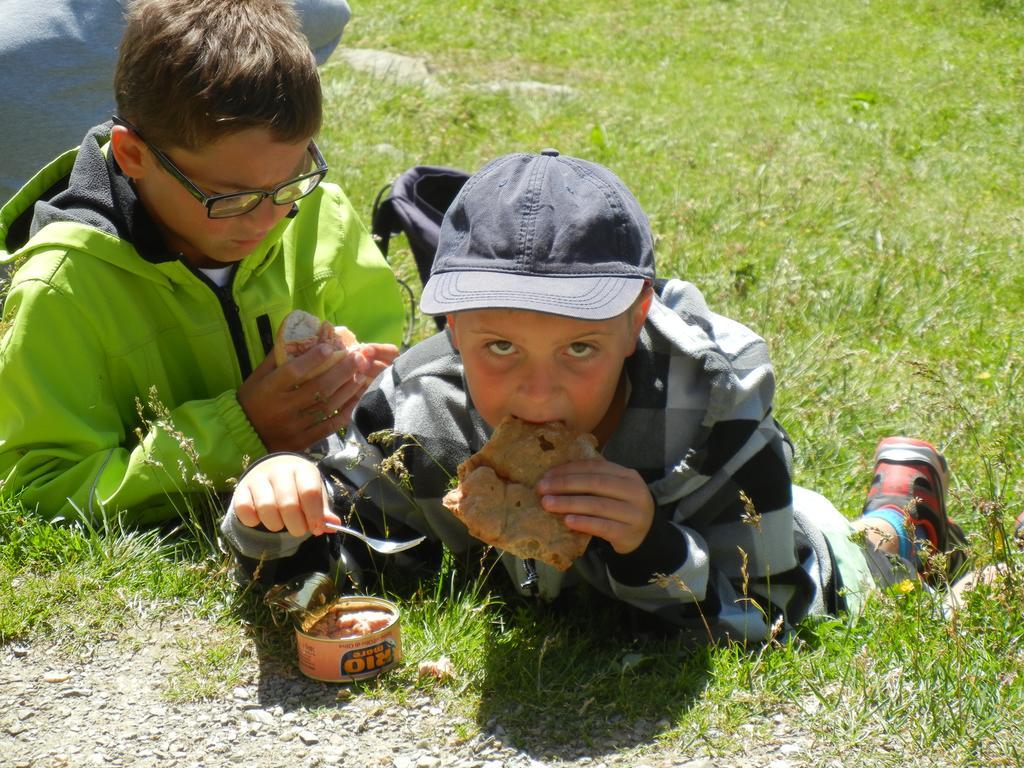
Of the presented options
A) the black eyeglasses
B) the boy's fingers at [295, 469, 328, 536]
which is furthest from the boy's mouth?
the black eyeglasses

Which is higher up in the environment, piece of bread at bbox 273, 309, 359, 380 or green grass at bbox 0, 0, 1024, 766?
piece of bread at bbox 273, 309, 359, 380

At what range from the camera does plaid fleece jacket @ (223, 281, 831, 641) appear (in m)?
3.00

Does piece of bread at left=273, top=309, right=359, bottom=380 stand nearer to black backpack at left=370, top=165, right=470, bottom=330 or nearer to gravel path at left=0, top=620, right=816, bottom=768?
gravel path at left=0, top=620, right=816, bottom=768

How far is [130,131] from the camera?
3619 millimetres

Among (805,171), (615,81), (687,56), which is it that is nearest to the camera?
(805,171)

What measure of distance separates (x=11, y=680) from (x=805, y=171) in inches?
275

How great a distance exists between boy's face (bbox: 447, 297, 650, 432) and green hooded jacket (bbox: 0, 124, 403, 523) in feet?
3.26

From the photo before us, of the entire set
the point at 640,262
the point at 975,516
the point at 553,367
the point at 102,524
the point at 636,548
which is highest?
the point at 640,262

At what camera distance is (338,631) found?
10.1 ft

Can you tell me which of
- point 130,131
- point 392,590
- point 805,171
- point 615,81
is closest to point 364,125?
point 805,171

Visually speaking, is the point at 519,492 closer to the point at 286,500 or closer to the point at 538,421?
the point at 538,421

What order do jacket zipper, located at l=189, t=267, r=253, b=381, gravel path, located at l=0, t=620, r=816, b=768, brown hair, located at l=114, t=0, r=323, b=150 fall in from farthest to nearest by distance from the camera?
jacket zipper, located at l=189, t=267, r=253, b=381
brown hair, located at l=114, t=0, r=323, b=150
gravel path, located at l=0, t=620, r=816, b=768

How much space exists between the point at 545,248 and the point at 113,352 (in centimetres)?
168

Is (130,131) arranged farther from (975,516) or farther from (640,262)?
(975,516)
